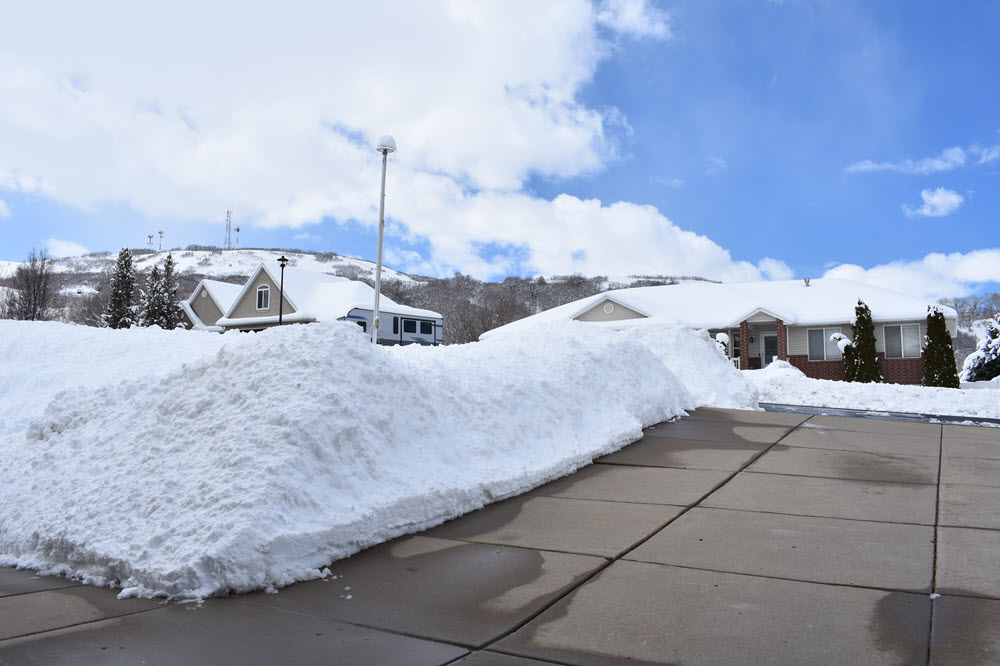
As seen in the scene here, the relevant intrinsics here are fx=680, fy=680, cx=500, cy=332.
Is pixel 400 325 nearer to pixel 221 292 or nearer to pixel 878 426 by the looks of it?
pixel 221 292

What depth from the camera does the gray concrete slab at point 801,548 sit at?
13.7ft

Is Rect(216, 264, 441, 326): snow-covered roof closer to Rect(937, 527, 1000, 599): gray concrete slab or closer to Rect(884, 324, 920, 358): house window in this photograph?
Rect(884, 324, 920, 358): house window

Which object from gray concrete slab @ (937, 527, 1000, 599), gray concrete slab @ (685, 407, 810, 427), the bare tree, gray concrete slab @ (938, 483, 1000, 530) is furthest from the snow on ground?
the bare tree

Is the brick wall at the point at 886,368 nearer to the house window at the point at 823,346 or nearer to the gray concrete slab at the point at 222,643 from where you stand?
the house window at the point at 823,346

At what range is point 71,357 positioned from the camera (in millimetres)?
10281

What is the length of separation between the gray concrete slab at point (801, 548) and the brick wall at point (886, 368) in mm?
25671

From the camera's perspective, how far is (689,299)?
3538cm

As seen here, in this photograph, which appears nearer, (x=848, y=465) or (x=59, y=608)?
(x=59, y=608)

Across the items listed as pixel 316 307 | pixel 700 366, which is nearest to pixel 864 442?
pixel 700 366

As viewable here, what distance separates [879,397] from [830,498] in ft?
36.3

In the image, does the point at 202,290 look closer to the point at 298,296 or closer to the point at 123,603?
the point at 298,296

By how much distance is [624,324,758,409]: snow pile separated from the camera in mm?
12320

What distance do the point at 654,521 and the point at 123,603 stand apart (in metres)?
3.71

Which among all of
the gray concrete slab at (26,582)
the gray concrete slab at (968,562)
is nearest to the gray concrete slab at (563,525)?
the gray concrete slab at (968,562)
